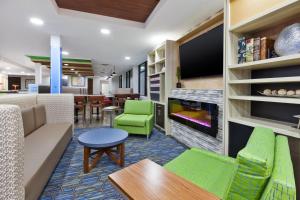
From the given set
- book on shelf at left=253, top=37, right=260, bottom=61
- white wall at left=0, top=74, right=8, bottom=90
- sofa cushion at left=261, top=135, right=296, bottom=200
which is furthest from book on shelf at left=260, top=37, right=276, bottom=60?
white wall at left=0, top=74, right=8, bottom=90

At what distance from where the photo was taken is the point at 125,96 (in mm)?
8094

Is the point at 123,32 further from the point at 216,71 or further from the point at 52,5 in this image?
the point at 216,71

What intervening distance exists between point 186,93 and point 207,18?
1.54m

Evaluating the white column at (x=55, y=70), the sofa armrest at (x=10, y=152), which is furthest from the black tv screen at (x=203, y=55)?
the white column at (x=55, y=70)

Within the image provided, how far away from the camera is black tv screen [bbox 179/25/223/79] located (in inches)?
108

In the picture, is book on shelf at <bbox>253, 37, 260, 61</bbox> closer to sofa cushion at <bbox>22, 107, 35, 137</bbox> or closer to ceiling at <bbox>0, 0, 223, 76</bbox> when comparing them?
ceiling at <bbox>0, 0, 223, 76</bbox>

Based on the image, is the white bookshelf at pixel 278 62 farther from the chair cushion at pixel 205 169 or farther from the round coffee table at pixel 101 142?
the round coffee table at pixel 101 142

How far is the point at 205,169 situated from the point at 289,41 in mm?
1353

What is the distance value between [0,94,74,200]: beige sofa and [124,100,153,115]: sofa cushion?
4.60 ft

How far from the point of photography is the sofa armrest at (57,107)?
362 centimetres

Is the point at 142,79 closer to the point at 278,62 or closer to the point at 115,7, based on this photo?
the point at 115,7

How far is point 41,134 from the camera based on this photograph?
103 inches

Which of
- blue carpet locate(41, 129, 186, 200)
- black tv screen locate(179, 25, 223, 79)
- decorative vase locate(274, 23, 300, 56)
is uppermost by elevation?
black tv screen locate(179, 25, 223, 79)

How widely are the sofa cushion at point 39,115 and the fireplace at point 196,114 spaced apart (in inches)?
108
